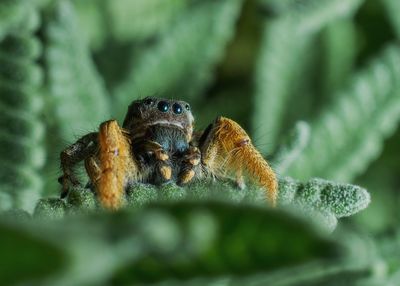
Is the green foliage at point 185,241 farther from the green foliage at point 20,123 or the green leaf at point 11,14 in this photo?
the green leaf at point 11,14

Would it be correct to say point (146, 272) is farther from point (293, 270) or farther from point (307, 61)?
point (307, 61)

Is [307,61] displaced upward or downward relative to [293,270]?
upward

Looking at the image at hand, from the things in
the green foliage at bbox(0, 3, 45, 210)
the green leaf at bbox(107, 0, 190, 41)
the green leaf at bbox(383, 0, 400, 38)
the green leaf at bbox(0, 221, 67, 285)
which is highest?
the green leaf at bbox(107, 0, 190, 41)

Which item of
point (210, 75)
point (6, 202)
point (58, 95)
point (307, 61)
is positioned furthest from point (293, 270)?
point (307, 61)

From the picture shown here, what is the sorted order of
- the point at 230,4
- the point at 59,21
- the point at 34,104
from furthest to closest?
1. the point at 230,4
2. the point at 59,21
3. the point at 34,104

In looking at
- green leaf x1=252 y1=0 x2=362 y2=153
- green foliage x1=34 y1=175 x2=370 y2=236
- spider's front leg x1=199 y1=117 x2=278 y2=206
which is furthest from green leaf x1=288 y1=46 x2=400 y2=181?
green foliage x1=34 y1=175 x2=370 y2=236

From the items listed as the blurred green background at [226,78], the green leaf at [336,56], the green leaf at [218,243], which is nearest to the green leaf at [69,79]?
the blurred green background at [226,78]

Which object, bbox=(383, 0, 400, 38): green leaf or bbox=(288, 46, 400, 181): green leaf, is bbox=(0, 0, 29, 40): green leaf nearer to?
bbox=(288, 46, 400, 181): green leaf
